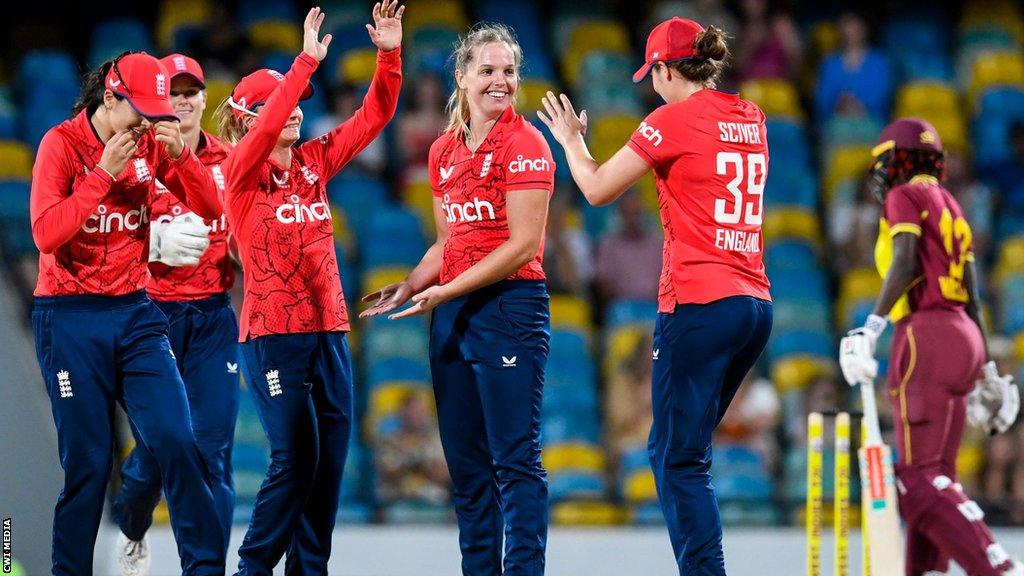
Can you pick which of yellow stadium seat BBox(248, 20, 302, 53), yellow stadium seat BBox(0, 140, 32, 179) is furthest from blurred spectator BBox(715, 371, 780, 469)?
yellow stadium seat BBox(0, 140, 32, 179)

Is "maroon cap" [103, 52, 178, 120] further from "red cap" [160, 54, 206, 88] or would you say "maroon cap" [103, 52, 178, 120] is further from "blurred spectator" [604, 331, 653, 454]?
"blurred spectator" [604, 331, 653, 454]

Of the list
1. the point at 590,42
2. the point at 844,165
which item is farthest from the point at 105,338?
the point at 590,42

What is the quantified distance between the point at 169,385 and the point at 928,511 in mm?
2723

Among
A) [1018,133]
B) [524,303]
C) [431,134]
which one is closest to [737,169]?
[524,303]

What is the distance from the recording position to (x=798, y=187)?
33.6 ft

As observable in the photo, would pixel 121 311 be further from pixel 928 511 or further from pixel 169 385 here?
pixel 928 511

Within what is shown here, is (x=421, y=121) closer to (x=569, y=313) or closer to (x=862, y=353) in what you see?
(x=569, y=313)

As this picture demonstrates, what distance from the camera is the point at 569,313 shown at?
367 inches

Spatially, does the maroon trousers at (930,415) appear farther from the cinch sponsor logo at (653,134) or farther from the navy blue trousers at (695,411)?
the cinch sponsor logo at (653,134)

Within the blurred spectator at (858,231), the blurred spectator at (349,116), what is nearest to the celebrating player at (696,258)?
the blurred spectator at (858,231)

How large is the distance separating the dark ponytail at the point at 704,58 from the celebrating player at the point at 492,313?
521 mm

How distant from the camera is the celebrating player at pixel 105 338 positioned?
187 inches

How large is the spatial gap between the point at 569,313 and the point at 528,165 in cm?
453

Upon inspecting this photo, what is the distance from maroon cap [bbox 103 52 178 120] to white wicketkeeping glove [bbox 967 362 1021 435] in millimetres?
3309
